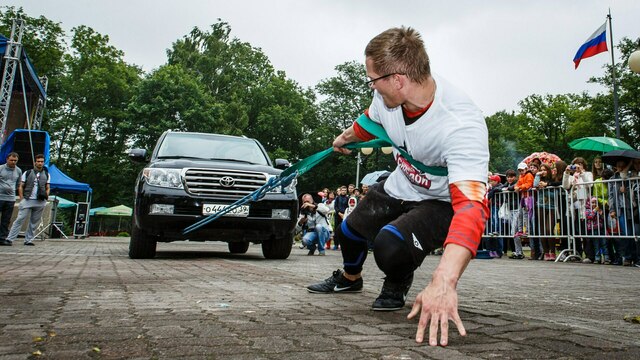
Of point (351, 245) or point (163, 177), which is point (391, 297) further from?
point (163, 177)

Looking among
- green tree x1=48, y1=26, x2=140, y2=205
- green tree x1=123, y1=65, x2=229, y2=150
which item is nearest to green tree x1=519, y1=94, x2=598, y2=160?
green tree x1=123, y1=65, x2=229, y2=150

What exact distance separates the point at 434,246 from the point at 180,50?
46355mm

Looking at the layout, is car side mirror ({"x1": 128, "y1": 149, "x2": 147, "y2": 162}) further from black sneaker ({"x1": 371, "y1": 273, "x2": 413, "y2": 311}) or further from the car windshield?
black sneaker ({"x1": 371, "y1": 273, "x2": 413, "y2": 311})

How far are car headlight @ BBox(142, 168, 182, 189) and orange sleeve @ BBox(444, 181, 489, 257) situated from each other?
5.02 meters

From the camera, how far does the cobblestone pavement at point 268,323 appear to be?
6.36 feet

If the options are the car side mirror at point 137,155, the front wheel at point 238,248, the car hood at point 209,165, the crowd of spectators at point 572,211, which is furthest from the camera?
the front wheel at point 238,248

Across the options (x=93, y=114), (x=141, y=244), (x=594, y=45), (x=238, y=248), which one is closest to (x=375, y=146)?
(x=141, y=244)

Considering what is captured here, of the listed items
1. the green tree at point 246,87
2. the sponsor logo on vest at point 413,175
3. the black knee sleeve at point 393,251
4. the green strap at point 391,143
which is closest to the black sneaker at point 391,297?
the black knee sleeve at point 393,251

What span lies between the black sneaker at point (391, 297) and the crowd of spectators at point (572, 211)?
7.35 m

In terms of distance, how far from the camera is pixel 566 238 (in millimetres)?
10266

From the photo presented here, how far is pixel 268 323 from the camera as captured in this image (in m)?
2.49

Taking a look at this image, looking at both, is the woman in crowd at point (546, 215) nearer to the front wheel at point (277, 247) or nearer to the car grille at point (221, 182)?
the front wheel at point (277, 247)

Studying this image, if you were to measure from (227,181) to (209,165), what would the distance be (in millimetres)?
335

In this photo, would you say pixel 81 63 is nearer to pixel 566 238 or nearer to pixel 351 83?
pixel 351 83
